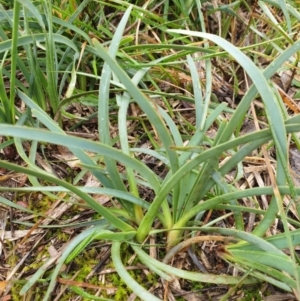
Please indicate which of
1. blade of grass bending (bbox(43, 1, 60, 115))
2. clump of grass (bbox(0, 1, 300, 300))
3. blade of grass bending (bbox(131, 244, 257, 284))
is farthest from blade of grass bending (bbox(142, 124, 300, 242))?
blade of grass bending (bbox(43, 1, 60, 115))

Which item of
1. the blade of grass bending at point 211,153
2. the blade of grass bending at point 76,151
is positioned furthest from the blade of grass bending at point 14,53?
the blade of grass bending at point 211,153

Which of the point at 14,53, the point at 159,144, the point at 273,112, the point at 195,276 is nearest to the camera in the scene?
the point at 273,112

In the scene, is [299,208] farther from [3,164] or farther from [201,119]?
[3,164]

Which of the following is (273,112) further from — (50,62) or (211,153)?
(50,62)

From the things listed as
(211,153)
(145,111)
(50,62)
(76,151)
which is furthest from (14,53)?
(211,153)

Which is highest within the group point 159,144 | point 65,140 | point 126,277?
point 65,140

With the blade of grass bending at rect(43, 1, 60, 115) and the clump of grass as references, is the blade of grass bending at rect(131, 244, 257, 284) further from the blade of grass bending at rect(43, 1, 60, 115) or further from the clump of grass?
the blade of grass bending at rect(43, 1, 60, 115)

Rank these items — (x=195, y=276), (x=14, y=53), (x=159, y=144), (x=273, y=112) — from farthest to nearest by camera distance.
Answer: (x=159, y=144) → (x=14, y=53) → (x=195, y=276) → (x=273, y=112)

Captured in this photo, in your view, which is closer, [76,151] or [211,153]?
[211,153]

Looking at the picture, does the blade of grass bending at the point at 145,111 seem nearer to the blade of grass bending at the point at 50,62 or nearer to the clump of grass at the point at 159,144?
the clump of grass at the point at 159,144
